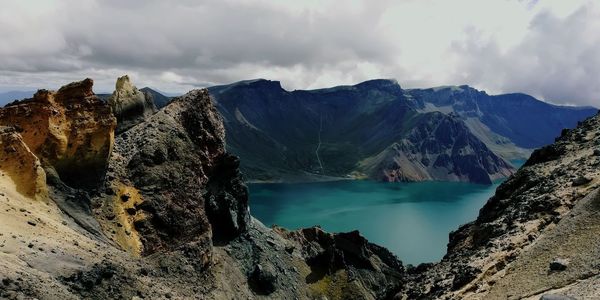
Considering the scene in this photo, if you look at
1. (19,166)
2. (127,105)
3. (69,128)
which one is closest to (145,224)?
(69,128)

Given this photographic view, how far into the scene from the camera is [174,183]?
210 ft

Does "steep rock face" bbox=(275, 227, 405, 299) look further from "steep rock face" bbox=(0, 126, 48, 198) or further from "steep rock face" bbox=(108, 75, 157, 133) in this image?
"steep rock face" bbox=(0, 126, 48, 198)

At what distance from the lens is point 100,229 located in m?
47.9

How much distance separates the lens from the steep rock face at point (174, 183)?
56500 mm

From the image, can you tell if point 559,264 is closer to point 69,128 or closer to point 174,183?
point 69,128

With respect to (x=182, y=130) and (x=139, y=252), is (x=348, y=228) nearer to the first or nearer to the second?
(x=182, y=130)

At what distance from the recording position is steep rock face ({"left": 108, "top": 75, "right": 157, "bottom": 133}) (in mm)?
68750

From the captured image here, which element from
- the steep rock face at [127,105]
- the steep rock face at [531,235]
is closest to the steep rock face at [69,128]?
the steep rock face at [127,105]

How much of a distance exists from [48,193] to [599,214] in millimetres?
43946

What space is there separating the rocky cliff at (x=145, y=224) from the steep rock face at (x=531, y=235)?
9.55 meters

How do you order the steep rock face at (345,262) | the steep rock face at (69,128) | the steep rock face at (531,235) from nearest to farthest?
1. the steep rock face at (531,235)
2. the steep rock face at (69,128)
3. the steep rock face at (345,262)

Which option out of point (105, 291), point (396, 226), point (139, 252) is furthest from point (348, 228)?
point (105, 291)

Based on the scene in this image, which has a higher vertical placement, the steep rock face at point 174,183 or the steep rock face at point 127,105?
the steep rock face at point 127,105

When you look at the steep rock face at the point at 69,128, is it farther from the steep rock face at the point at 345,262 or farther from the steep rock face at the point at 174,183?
the steep rock face at the point at 345,262
